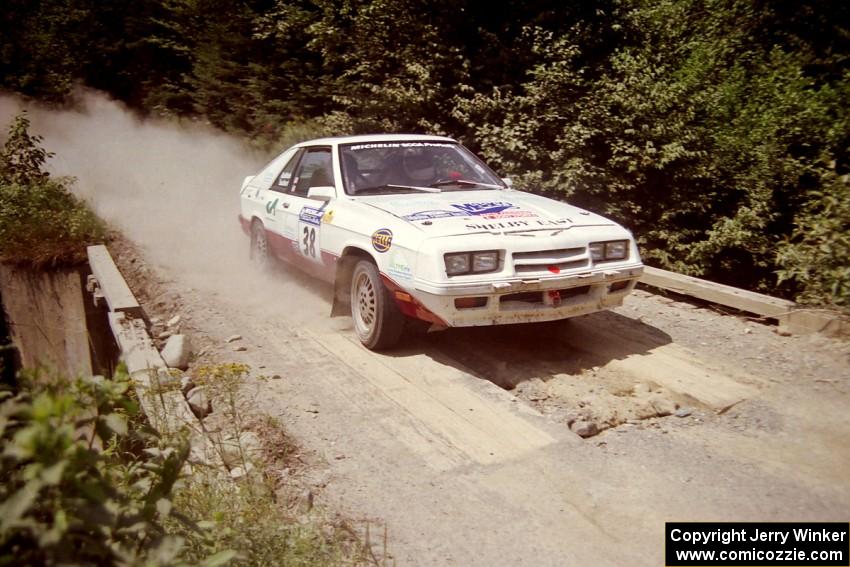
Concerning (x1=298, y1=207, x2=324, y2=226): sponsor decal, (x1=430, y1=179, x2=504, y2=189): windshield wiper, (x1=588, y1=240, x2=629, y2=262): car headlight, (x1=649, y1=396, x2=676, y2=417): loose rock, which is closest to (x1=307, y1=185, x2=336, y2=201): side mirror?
(x1=298, y1=207, x2=324, y2=226): sponsor decal

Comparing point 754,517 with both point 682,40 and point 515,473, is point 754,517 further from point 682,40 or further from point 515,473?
point 682,40

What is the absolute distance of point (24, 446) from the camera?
1.65 meters

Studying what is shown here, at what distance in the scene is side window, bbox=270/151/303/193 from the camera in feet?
21.9

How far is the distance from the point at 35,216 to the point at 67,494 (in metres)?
8.31

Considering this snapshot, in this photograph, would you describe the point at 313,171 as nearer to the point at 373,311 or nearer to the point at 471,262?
the point at 373,311

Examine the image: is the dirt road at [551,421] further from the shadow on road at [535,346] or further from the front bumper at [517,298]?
the front bumper at [517,298]

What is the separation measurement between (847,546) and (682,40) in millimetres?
9203

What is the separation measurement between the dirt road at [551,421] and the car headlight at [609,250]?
751mm

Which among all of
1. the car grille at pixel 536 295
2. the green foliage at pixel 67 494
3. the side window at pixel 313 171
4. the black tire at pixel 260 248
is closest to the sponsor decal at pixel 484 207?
the car grille at pixel 536 295

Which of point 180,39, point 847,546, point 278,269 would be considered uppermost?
point 180,39

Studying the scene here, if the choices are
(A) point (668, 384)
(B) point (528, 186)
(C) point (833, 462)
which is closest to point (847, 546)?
(C) point (833, 462)

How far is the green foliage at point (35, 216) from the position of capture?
8250mm

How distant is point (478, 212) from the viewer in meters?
4.87

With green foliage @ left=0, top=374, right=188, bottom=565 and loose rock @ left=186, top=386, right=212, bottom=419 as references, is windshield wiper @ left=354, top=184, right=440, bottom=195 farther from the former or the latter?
green foliage @ left=0, top=374, right=188, bottom=565
